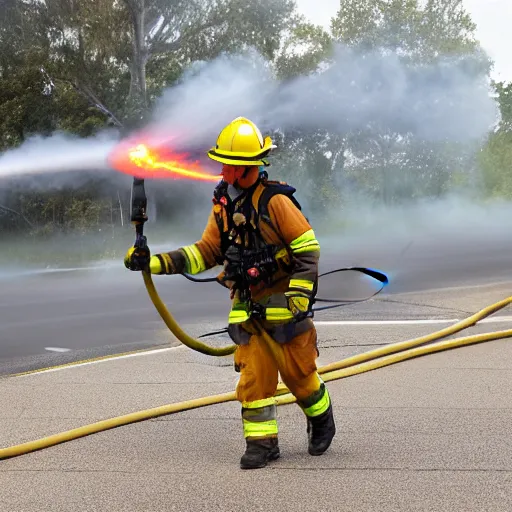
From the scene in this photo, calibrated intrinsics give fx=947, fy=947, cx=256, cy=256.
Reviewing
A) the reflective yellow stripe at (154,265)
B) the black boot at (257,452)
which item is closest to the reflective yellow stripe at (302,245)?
the reflective yellow stripe at (154,265)

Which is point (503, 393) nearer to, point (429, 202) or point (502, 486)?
point (502, 486)

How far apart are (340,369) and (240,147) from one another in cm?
262

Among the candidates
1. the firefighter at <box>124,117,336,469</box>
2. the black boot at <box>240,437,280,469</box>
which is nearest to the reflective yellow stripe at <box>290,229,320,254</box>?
the firefighter at <box>124,117,336,469</box>

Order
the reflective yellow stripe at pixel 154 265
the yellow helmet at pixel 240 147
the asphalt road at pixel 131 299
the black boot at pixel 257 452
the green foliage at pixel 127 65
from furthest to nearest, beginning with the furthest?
the green foliage at pixel 127 65 → the asphalt road at pixel 131 299 → the reflective yellow stripe at pixel 154 265 → the yellow helmet at pixel 240 147 → the black boot at pixel 257 452

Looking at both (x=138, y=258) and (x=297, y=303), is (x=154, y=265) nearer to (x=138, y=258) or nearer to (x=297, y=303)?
(x=138, y=258)

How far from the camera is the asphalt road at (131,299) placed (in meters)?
9.12

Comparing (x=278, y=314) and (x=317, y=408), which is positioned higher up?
(x=278, y=314)

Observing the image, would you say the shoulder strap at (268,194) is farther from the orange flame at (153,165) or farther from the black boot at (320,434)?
the black boot at (320,434)

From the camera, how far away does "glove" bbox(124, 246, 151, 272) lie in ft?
15.3

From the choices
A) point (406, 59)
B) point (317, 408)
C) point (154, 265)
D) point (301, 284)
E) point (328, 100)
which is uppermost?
point (406, 59)

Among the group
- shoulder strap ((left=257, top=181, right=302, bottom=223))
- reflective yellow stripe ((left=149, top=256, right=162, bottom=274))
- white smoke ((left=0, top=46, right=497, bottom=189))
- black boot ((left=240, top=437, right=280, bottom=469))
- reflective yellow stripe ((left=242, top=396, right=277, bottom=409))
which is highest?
white smoke ((left=0, top=46, right=497, bottom=189))

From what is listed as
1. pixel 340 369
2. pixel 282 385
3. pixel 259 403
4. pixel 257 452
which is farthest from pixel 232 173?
pixel 340 369

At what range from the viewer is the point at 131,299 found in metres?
13.0

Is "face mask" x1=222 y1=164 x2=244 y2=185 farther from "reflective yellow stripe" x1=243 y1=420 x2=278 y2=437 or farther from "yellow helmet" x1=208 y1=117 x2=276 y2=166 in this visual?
"reflective yellow stripe" x1=243 y1=420 x2=278 y2=437
